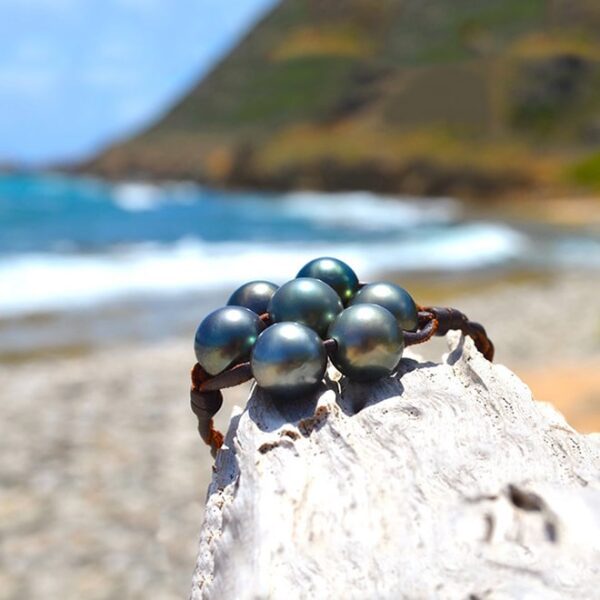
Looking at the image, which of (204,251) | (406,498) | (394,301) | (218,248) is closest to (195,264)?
(204,251)

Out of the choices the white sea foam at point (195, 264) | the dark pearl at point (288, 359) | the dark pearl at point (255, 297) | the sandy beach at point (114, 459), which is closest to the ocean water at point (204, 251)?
the white sea foam at point (195, 264)

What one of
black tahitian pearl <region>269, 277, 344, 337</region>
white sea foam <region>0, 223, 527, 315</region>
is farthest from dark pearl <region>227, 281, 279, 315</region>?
white sea foam <region>0, 223, 527, 315</region>

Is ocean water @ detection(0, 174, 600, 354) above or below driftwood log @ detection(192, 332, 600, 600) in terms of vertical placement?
above

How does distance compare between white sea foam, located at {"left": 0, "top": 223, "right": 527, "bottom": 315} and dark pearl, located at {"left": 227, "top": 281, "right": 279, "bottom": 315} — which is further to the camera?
white sea foam, located at {"left": 0, "top": 223, "right": 527, "bottom": 315}

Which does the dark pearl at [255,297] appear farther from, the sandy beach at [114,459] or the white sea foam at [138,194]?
the white sea foam at [138,194]

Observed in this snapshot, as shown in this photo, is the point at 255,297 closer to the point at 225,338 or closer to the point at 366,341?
the point at 225,338

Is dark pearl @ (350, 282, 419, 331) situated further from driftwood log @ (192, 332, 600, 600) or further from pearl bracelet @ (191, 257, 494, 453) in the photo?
driftwood log @ (192, 332, 600, 600)
